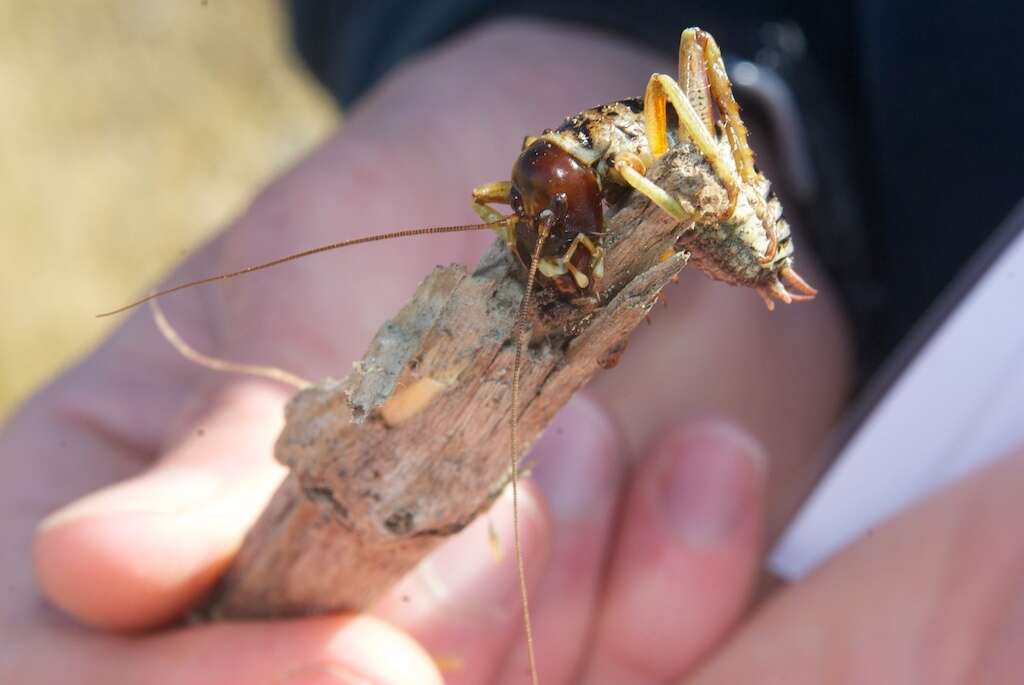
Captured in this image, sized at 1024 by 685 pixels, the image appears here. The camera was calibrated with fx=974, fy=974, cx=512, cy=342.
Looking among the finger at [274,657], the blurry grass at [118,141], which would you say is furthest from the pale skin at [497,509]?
the blurry grass at [118,141]

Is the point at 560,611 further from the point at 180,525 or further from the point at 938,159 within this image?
the point at 938,159

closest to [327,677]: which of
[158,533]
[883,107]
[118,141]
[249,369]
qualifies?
[158,533]

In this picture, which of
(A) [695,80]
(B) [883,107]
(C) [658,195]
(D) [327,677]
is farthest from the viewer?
(B) [883,107]

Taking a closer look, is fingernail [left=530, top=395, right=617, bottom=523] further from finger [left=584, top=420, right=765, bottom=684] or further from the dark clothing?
the dark clothing

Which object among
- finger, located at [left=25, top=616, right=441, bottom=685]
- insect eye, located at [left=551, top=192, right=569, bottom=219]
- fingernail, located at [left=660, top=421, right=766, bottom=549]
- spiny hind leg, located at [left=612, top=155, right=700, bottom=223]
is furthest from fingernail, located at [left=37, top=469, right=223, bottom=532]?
fingernail, located at [left=660, top=421, right=766, bottom=549]

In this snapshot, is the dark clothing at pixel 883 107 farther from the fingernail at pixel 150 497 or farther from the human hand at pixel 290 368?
the fingernail at pixel 150 497

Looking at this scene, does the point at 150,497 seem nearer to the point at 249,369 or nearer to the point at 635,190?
the point at 249,369
